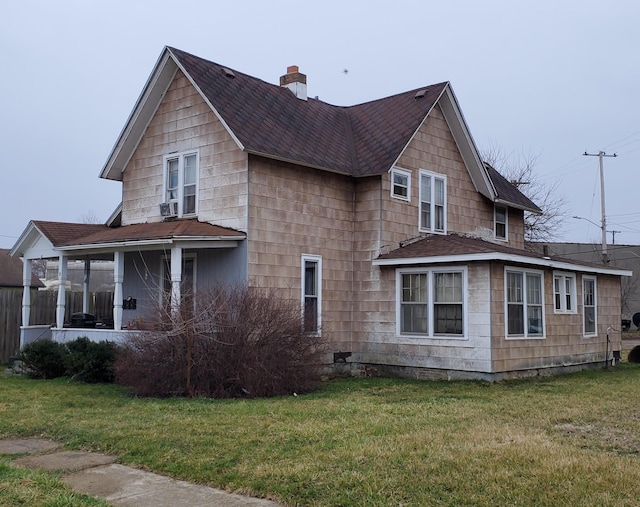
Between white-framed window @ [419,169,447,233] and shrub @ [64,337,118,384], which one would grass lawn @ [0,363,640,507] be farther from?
white-framed window @ [419,169,447,233]

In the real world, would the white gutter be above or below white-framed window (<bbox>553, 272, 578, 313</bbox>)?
above

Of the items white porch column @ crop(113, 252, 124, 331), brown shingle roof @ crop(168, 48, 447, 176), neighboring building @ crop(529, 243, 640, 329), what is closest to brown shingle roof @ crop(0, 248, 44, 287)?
white porch column @ crop(113, 252, 124, 331)

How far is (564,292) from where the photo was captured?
18.3 m

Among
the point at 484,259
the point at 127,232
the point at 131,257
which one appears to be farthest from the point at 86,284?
the point at 484,259

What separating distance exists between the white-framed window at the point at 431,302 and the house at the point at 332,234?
0.03m

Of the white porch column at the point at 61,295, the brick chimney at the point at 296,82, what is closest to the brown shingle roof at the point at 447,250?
the brick chimney at the point at 296,82

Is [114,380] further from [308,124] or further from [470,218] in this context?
[470,218]

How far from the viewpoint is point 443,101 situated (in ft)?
63.7

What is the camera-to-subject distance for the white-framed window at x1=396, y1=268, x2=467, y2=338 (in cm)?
1591

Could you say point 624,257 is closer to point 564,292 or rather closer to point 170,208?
point 564,292

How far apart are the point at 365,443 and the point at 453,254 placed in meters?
8.15

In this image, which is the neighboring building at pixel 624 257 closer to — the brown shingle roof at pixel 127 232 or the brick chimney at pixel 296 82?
the brick chimney at pixel 296 82

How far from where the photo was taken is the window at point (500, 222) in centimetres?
2167

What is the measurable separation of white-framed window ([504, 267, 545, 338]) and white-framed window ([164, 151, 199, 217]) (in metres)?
7.59
